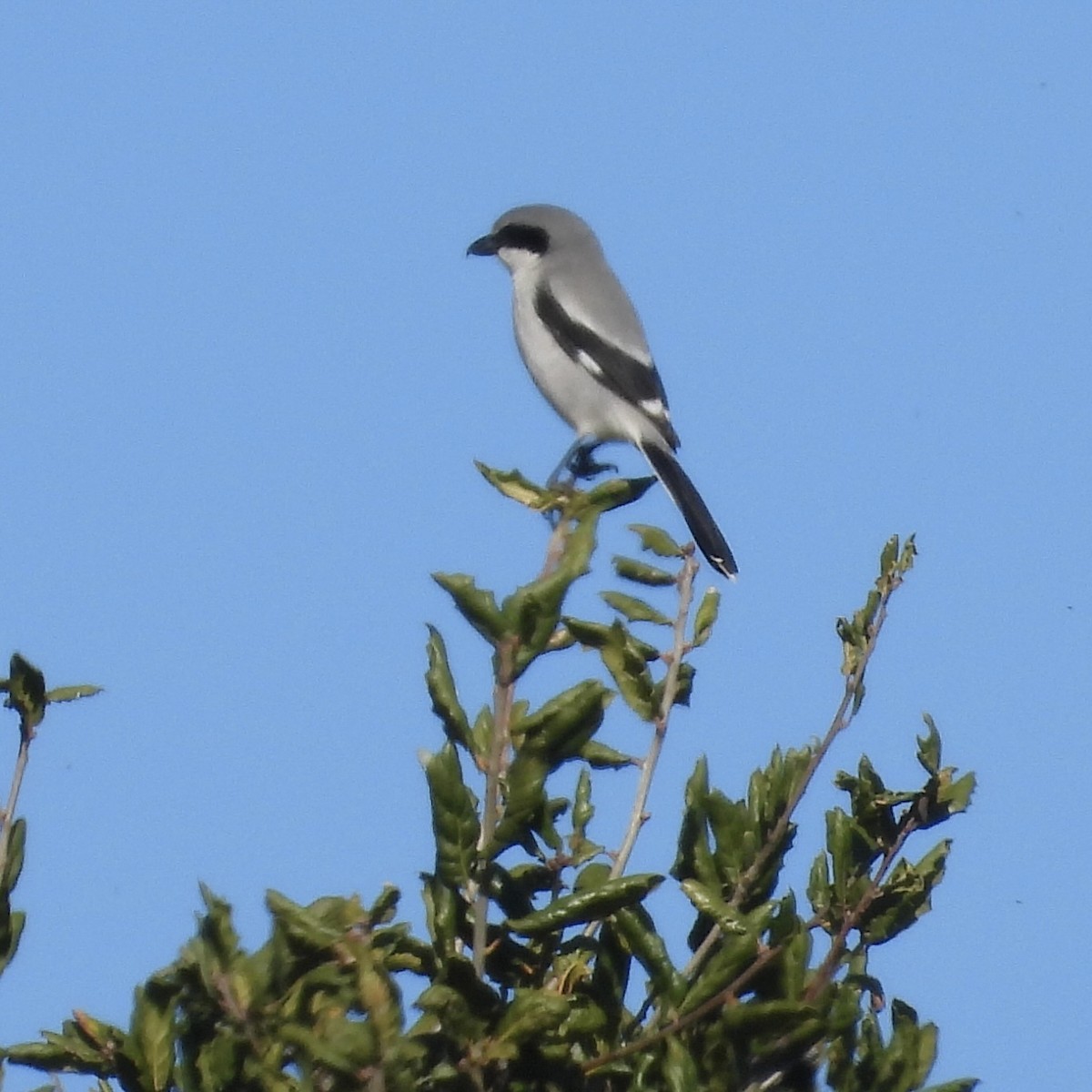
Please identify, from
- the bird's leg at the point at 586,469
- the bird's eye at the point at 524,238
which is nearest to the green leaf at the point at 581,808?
→ the bird's leg at the point at 586,469

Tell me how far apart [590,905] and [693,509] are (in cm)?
358

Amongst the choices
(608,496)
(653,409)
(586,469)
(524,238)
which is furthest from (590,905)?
(524,238)

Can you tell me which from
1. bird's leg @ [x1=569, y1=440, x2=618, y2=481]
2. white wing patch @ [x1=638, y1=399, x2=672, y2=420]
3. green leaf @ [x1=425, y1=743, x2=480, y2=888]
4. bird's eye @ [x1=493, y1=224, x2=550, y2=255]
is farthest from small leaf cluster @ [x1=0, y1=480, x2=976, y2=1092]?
bird's eye @ [x1=493, y1=224, x2=550, y2=255]

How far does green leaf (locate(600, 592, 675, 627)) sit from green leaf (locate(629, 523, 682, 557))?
113 millimetres

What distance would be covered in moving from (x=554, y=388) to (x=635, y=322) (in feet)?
1.34

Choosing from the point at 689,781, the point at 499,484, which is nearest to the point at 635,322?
the point at 499,484

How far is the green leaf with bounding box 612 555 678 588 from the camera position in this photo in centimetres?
278

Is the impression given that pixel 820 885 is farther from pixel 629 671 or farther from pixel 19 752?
pixel 19 752

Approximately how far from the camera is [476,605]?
2.14 metres

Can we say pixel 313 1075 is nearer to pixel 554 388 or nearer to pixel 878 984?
pixel 878 984

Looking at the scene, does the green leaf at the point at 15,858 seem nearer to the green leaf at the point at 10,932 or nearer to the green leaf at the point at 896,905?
the green leaf at the point at 10,932

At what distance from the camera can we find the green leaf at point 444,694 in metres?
2.17

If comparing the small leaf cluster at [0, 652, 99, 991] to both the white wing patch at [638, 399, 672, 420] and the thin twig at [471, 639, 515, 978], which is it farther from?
the white wing patch at [638, 399, 672, 420]

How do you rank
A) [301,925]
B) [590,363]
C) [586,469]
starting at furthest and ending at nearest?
[590,363]
[586,469]
[301,925]
